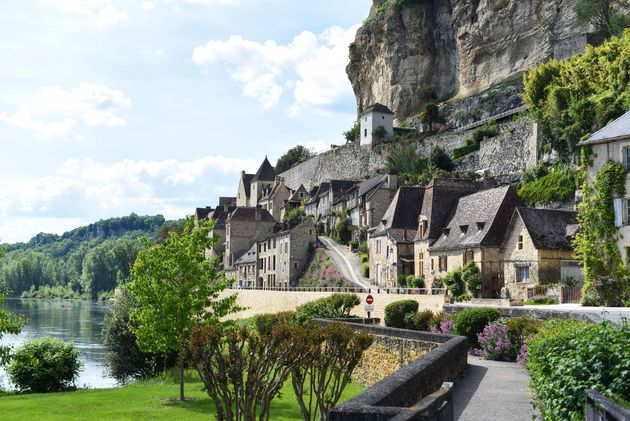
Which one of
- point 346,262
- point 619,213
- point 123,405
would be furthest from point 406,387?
point 346,262

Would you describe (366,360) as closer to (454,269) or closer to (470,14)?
(454,269)

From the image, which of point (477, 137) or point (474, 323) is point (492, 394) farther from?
point (477, 137)

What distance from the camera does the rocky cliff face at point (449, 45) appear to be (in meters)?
77.6

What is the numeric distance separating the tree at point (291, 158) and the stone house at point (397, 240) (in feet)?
200

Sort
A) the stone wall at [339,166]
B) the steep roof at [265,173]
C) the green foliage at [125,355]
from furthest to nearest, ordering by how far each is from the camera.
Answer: the steep roof at [265,173], the stone wall at [339,166], the green foliage at [125,355]

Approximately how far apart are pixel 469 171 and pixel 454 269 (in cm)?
2409

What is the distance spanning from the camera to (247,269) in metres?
84.8

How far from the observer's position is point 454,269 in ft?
145

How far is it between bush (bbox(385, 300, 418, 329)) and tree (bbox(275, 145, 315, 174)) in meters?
83.9

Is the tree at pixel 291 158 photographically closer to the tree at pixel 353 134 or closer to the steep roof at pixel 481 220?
the tree at pixel 353 134

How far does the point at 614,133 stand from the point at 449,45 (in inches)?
2557

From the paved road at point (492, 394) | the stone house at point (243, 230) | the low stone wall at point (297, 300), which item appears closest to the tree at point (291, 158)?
the stone house at point (243, 230)

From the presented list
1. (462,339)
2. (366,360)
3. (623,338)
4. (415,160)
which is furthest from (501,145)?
(623,338)

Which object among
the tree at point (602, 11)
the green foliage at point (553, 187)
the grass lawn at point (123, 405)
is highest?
the tree at point (602, 11)
